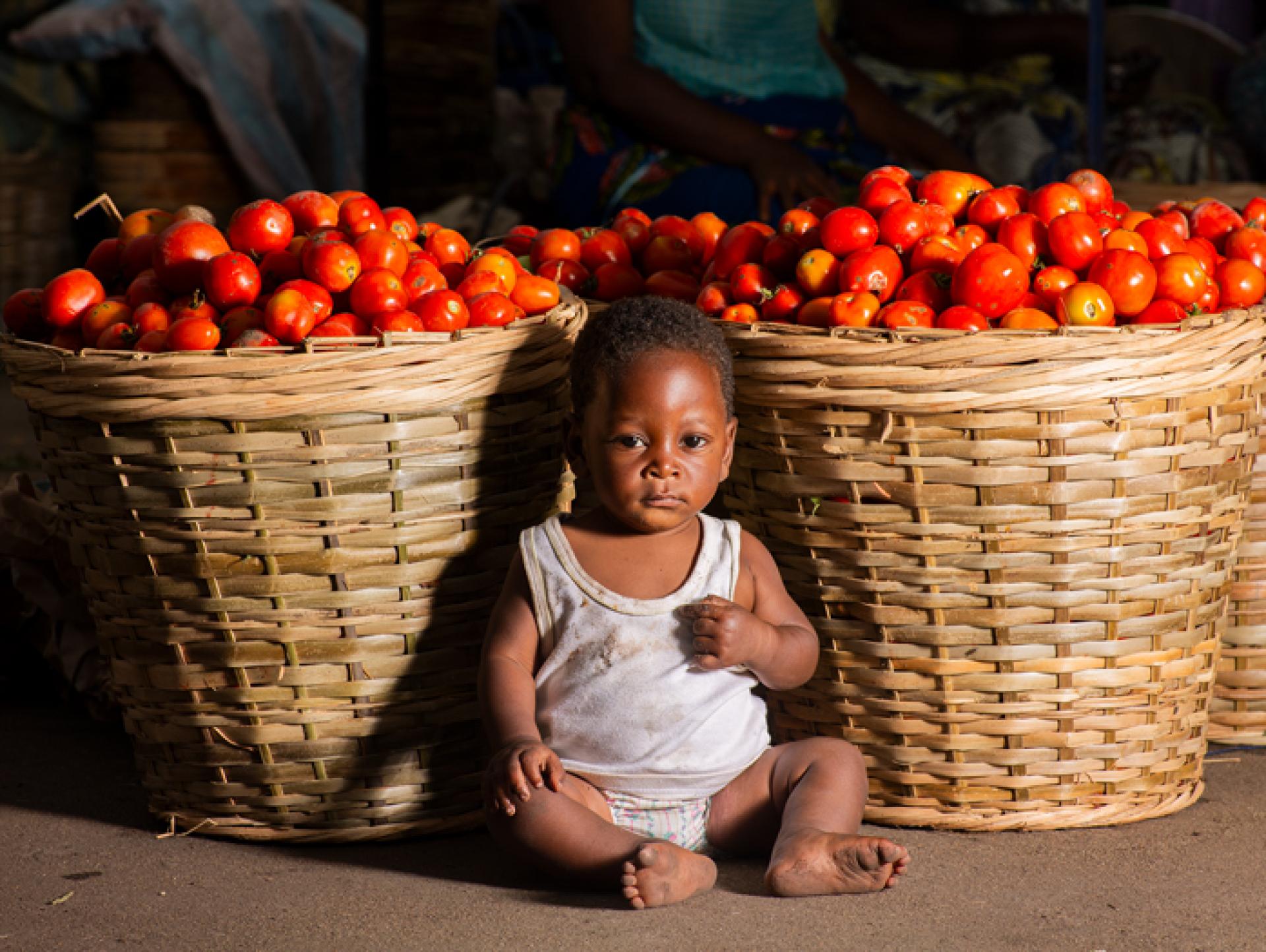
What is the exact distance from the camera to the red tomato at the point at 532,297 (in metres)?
2.34

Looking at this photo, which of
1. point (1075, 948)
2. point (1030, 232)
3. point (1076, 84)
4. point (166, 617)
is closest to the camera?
point (1075, 948)

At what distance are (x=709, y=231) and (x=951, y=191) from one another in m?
0.50

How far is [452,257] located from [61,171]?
15.0ft

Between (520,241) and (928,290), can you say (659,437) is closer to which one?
(928,290)

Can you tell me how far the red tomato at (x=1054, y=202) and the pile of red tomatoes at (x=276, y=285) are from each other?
80 cm

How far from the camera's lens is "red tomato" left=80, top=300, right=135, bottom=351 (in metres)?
2.21

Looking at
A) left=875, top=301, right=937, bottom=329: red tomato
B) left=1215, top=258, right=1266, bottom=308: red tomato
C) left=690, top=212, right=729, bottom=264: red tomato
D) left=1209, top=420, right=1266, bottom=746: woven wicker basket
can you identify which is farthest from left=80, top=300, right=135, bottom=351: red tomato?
left=1209, top=420, right=1266, bottom=746: woven wicker basket

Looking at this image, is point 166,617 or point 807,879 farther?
point 166,617

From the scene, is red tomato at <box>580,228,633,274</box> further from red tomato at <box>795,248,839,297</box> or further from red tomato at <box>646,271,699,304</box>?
red tomato at <box>795,248,839,297</box>

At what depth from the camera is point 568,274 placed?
2.63m

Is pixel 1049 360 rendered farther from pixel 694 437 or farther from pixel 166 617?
pixel 166 617

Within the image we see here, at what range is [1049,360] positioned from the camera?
1.99 metres

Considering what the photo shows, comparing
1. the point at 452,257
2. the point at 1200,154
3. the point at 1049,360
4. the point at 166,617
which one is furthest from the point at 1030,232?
A: the point at 1200,154

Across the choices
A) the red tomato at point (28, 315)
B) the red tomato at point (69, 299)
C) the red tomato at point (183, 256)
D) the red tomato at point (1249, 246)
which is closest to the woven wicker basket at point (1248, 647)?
the red tomato at point (1249, 246)
